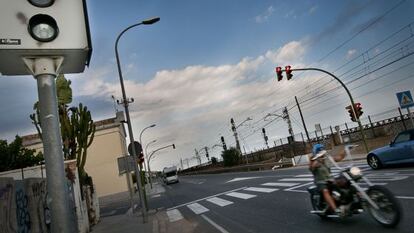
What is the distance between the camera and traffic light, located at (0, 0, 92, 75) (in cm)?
236

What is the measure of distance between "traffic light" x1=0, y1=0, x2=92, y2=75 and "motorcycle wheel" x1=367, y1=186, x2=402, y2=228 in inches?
210

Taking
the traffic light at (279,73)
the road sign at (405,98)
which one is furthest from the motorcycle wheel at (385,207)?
the traffic light at (279,73)

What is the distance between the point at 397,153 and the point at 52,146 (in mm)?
14824

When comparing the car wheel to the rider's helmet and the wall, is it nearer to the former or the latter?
the rider's helmet

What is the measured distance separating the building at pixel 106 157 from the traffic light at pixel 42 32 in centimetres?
4160

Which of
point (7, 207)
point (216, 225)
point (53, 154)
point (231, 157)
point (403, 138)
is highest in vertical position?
point (231, 157)

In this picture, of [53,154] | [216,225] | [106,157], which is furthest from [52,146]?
[106,157]

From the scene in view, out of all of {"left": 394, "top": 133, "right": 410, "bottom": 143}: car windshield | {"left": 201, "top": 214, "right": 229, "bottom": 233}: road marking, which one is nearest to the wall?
{"left": 201, "top": 214, "right": 229, "bottom": 233}: road marking

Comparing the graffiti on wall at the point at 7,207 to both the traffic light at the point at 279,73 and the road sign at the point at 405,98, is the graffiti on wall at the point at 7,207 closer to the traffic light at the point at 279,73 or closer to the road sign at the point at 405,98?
the road sign at the point at 405,98

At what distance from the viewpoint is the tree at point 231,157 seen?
194 feet

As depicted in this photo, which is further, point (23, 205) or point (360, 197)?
point (23, 205)

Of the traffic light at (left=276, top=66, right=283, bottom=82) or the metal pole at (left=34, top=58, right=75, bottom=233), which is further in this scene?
the traffic light at (left=276, top=66, right=283, bottom=82)

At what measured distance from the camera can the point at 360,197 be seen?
6.54 m

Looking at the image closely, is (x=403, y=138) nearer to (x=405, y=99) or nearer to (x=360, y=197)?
(x=405, y=99)
